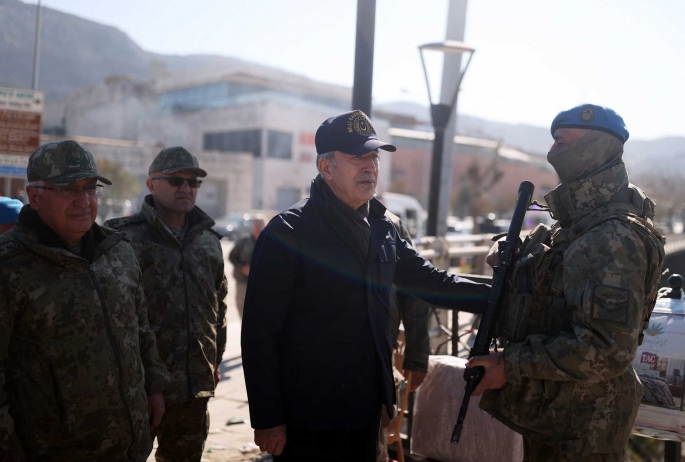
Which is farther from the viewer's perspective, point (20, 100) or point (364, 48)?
point (20, 100)

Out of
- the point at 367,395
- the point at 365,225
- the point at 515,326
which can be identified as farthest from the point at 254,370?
the point at 515,326

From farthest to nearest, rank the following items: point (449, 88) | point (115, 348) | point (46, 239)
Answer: point (449, 88), point (115, 348), point (46, 239)

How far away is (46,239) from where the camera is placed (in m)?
A: 2.56

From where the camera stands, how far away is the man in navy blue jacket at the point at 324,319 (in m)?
2.61

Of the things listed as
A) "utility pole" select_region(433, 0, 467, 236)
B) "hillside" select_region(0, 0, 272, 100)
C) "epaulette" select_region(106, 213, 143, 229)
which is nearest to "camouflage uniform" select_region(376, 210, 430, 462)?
→ "epaulette" select_region(106, 213, 143, 229)

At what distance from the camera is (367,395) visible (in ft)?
9.07

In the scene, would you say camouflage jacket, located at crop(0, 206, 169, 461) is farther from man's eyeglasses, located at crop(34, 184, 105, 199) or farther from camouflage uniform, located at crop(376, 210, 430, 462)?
camouflage uniform, located at crop(376, 210, 430, 462)

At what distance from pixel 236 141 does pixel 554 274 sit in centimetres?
5061

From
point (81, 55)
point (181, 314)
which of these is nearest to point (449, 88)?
point (181, 314)

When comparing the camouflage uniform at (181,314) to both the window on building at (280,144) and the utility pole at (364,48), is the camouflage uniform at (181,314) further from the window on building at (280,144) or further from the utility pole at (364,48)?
the window on building at (280,144)

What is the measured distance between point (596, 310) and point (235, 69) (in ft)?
203

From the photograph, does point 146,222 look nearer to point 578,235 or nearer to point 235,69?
point 578,235

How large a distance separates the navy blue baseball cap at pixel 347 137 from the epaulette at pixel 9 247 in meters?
1.28

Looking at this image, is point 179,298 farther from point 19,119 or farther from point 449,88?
point 19,119
